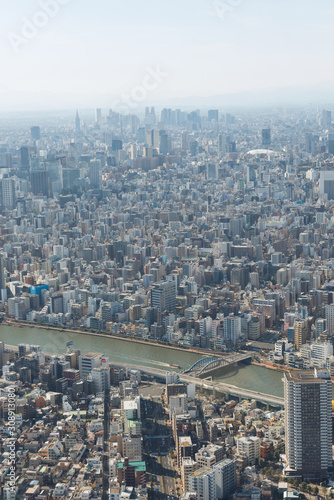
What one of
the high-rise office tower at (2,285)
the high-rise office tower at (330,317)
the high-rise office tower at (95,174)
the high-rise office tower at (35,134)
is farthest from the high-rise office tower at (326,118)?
the high-rise office tower at (330,317)

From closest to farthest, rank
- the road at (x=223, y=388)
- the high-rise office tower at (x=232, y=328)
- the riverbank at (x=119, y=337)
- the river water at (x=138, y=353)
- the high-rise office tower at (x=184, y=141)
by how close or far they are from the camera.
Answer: the road at (x=223, y=388)
the river water at (x=138, y=353)
the riverbank at (x=119, y=337)
the high-rise office tower at (x=232, y=328)
the high-rise office tower at (x=184, y=141)

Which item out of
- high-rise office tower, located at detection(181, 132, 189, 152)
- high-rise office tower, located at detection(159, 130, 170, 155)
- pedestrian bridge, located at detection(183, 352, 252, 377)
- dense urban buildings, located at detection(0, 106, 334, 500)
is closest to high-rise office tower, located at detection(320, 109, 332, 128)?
dense urban buildings, located at detection(0, 106, 334, 500)

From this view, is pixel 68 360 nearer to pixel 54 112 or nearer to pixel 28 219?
pixel 28 219

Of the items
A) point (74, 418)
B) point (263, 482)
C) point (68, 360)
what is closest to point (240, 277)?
point (68, 360)

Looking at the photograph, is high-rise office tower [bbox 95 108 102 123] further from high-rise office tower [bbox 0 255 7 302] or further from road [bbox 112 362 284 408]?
road [bbox 112 362 284 408]

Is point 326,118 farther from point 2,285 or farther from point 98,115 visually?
point 2,285

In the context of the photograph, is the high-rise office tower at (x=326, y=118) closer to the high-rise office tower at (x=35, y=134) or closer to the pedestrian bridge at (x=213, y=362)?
the high-rise office tower at (x=35, y=134)
